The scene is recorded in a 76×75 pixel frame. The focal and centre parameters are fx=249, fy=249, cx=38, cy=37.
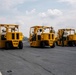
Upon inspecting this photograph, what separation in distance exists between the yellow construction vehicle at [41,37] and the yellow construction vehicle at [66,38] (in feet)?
16.0

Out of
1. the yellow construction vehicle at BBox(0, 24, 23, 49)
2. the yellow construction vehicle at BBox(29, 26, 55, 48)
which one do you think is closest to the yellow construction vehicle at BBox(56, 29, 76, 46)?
the yellow construction vehicle at BBox(29, 26, 55, 48)

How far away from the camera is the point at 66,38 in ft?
115

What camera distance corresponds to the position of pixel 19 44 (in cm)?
2644

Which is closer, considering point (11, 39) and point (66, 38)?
point (11, 39)

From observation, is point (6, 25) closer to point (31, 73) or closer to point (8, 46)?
point (8, 46)

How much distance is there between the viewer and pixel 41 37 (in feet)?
95.1

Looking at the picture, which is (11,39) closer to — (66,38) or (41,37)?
(41,37)

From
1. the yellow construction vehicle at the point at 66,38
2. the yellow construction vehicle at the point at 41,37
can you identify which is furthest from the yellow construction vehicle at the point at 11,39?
the yellow construction vehicle at the point at 66,38

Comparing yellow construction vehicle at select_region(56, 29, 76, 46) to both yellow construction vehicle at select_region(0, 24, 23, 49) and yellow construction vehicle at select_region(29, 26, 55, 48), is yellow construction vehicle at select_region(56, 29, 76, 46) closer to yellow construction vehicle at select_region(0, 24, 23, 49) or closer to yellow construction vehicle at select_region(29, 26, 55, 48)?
yellow construction vehicle at select_region(29, 26, 55, 48)

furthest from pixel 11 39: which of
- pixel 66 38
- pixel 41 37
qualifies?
pixel 66 38

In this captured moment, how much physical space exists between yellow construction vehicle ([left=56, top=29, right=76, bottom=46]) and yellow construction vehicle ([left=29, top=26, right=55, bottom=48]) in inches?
192

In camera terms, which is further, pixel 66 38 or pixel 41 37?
pixel 66 38

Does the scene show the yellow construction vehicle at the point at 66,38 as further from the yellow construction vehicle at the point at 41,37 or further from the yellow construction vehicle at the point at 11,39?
the yellow construction vehicle at the point at 11,39

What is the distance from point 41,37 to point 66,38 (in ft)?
23.0
